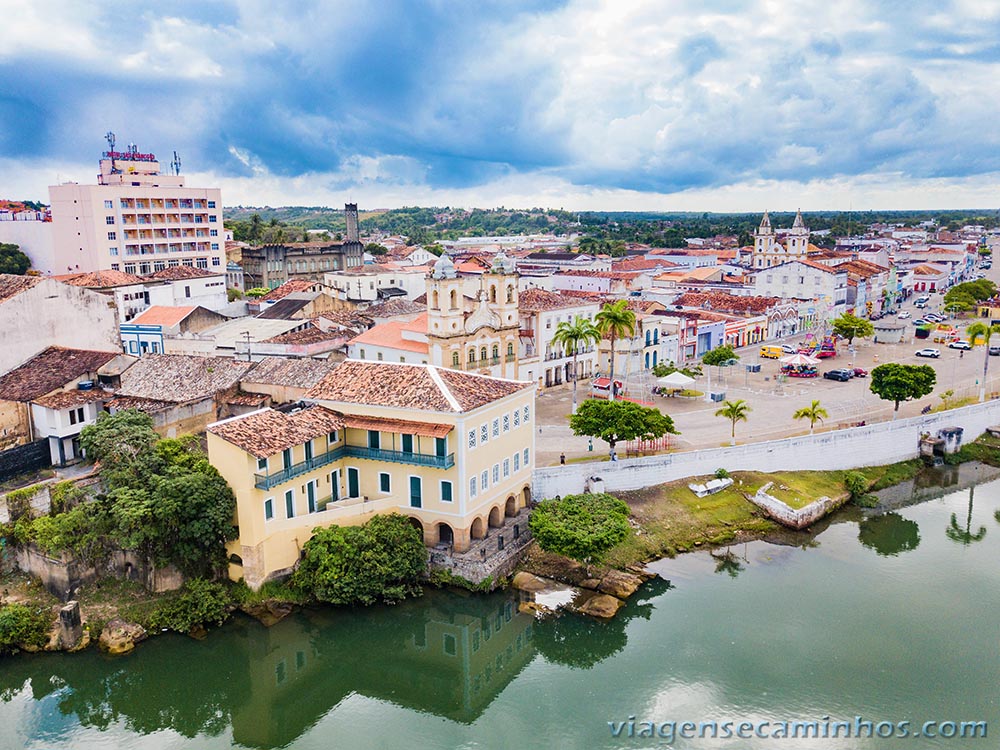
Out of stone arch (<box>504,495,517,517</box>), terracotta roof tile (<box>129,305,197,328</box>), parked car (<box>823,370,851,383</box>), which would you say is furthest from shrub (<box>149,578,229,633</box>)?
parked car (<box>823,370,851,383</box>)

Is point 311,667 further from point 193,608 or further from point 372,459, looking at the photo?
point 372,459

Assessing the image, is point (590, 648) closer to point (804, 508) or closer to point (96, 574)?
point (804, 508)

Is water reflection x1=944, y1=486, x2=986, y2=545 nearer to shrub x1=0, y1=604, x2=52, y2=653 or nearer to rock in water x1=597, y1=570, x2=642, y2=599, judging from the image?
rock in water x1=597, y1=570, x2=642, y2=599

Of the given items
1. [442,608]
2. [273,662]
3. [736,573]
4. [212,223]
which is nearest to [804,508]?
[736,573]

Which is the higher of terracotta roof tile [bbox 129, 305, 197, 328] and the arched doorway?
terracotta roof tile [bbox 129, 305, 197, 328]

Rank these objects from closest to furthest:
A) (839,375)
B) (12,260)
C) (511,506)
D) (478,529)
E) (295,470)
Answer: (295,470), (478,529), (511,506), (839,375), (12,260)

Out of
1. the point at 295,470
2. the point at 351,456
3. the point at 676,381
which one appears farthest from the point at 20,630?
the point at 676,381
